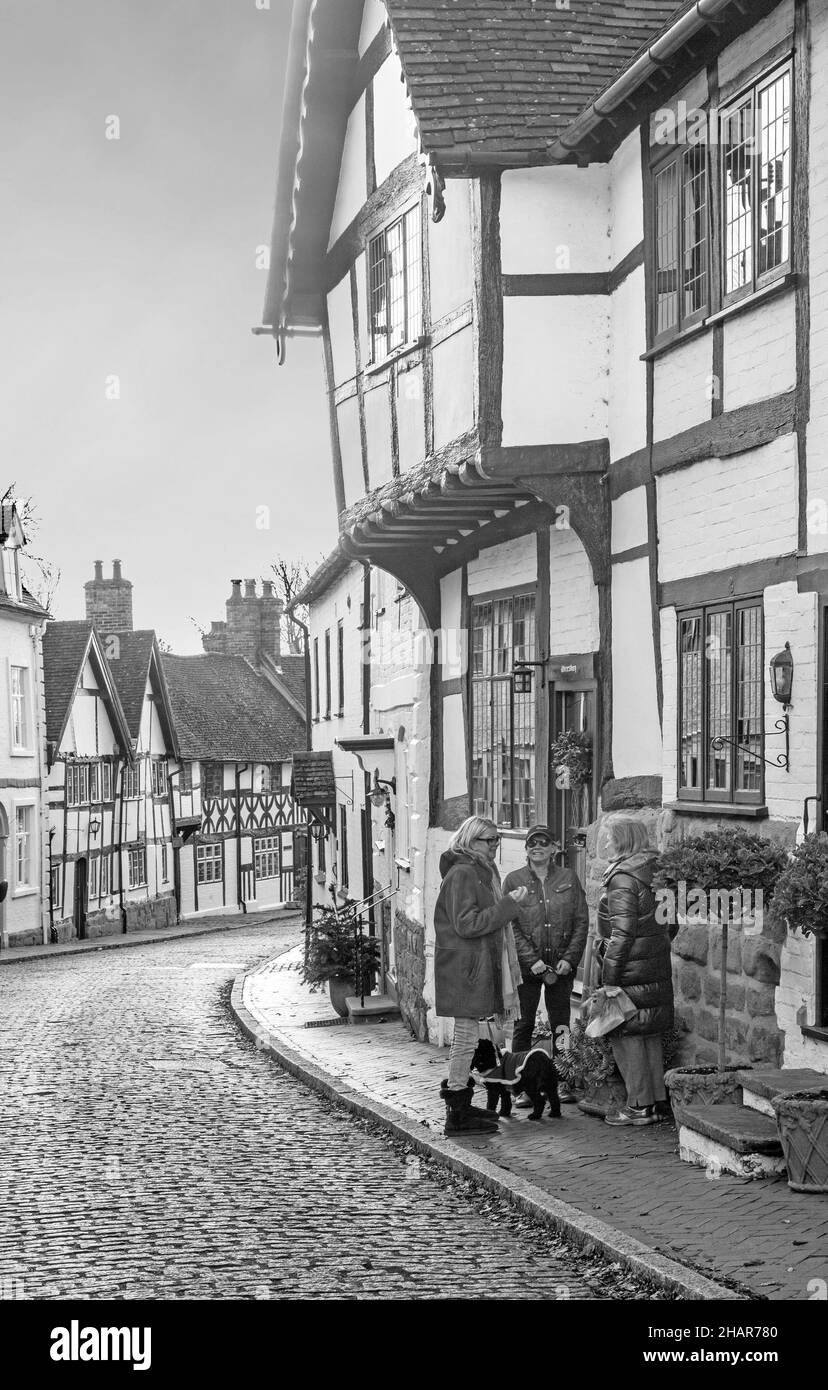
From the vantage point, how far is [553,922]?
11.6 metres

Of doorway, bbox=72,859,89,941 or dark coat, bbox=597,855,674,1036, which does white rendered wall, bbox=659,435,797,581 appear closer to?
dark coat, bbox=597,855,674,1036

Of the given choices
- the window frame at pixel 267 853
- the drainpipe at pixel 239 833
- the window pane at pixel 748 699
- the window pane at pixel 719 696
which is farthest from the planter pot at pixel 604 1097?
the window frame at pixel 267 853

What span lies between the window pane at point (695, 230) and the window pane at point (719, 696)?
211 cm

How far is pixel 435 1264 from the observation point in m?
7.53

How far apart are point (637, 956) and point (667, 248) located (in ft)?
15.7

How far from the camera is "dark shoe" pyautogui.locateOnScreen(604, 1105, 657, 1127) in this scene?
34.6 ft

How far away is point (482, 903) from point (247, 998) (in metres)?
12.4

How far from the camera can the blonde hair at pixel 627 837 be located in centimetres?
1023

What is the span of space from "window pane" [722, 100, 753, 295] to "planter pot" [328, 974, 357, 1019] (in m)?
11.1

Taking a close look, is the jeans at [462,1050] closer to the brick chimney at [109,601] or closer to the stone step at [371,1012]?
the stone step at [371,1012]

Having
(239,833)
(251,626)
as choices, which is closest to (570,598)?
(239,833)

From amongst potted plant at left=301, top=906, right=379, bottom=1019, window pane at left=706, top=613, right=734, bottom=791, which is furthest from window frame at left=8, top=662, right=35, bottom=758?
window pane at left=706, top=613, right=734, bottom=791
